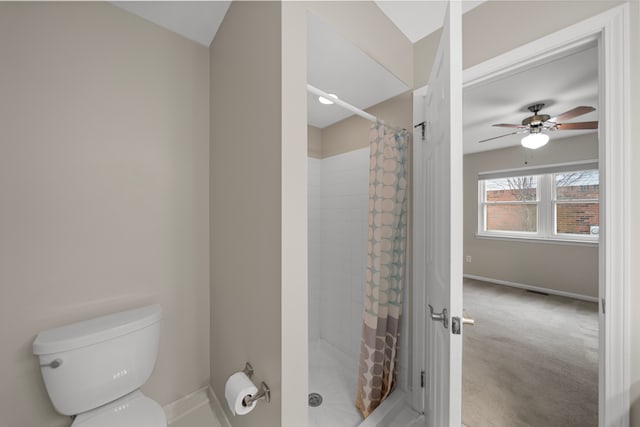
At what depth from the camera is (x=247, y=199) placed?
1.05m

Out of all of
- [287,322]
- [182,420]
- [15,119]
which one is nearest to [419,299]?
[287,322]

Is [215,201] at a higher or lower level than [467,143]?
lower

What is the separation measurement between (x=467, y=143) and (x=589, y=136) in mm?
1549

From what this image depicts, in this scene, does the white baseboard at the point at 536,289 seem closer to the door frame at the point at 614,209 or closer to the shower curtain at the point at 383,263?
the door frame at the point at 614,209

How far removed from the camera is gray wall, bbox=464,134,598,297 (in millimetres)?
3467

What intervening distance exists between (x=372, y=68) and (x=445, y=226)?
1004 mm

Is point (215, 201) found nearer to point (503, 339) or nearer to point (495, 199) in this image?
point (503, 339)

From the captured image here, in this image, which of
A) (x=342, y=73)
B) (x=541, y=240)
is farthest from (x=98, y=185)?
(x=541, y=240)

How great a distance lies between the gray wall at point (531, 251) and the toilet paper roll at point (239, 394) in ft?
16.0

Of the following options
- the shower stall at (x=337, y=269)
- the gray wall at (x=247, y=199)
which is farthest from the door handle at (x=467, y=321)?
the shower stall at (x=337, y=269)

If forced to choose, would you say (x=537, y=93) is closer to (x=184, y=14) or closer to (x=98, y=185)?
(x=184, y=14)

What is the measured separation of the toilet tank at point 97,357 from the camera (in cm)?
95

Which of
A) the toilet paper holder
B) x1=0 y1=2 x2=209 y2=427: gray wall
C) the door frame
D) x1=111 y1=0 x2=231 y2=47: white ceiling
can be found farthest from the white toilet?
the door frame

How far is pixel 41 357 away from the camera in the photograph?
0.94m
